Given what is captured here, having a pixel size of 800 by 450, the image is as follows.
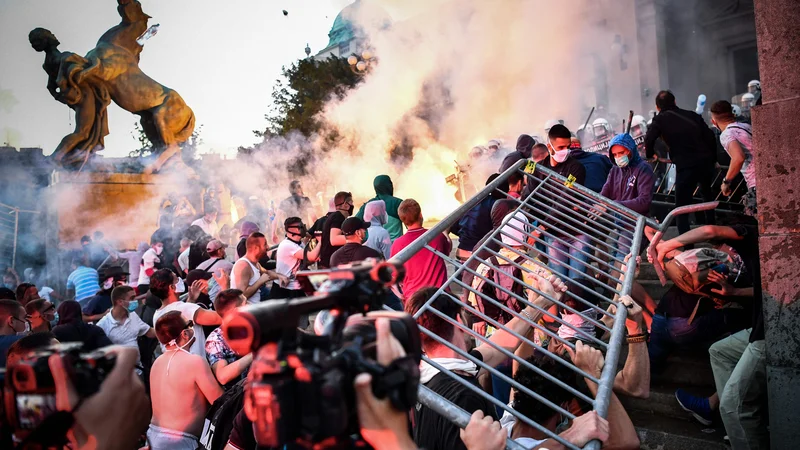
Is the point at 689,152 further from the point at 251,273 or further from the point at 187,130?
the point at 187,130

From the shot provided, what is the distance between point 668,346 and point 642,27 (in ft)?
54.7

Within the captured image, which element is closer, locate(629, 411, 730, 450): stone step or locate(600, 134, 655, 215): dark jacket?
locate(629, 411, 730, 450): stone step

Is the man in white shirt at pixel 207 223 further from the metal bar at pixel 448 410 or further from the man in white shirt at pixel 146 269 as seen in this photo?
the metal bar at pixel 448 410

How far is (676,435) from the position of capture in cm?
403

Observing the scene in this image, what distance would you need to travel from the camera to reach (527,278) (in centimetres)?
526

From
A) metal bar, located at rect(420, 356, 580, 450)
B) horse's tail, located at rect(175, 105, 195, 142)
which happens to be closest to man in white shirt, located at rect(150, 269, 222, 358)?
metal bar, located at rect(420, 356, 580, 450)

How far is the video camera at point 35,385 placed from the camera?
6.41ft

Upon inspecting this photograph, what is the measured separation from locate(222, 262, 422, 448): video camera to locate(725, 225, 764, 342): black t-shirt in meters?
2.86

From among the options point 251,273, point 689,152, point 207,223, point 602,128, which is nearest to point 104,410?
point 251,273

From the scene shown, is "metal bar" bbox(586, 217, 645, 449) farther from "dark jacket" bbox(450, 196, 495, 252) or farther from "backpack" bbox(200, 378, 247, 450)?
"dark jacket" bbox(450, 196, 495, 252)

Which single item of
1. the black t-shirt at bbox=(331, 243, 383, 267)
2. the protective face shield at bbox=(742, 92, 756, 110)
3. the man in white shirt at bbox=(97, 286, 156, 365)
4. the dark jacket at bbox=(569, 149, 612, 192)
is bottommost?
the man in white shirt at bbox=(97, 286, 156, 365)

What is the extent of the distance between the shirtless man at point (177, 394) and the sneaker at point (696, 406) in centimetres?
301

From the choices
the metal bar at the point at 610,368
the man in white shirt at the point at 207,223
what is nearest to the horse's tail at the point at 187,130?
the man in white shirt at the point at 207,223

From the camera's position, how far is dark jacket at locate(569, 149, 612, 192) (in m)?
6.09
